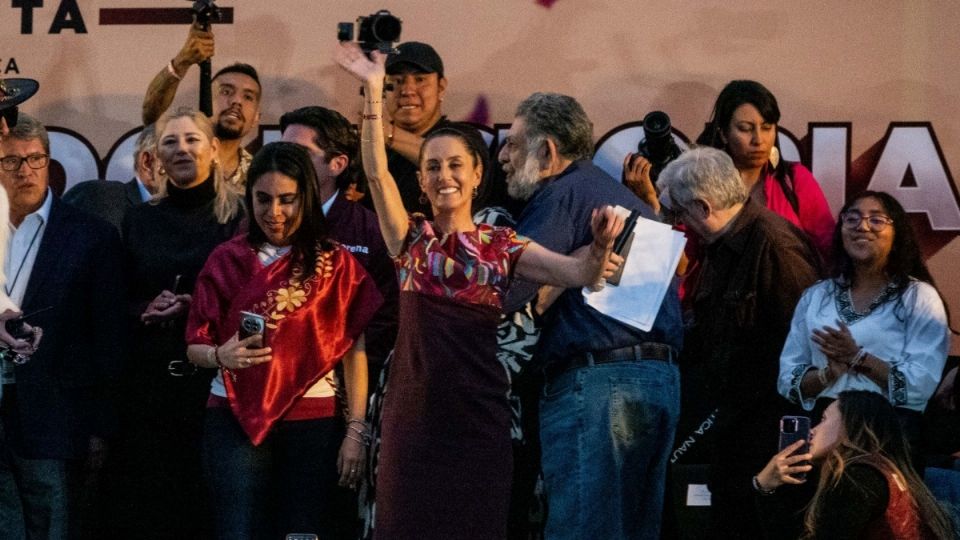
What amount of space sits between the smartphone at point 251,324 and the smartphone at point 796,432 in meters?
1.67

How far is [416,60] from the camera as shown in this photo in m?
6.75

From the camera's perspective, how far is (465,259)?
4910 mm

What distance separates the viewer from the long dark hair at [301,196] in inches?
214

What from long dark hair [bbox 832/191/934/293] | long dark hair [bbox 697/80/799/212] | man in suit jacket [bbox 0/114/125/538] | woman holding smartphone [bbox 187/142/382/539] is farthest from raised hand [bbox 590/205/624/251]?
man in suit jacket [bbox 0/114/125/538]

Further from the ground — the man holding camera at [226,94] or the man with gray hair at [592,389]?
the man holding camera at [226,94]

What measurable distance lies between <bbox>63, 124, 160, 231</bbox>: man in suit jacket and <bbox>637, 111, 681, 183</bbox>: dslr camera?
199cm

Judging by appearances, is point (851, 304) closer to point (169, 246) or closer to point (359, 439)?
point (359, 439)

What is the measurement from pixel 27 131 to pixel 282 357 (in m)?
1.51

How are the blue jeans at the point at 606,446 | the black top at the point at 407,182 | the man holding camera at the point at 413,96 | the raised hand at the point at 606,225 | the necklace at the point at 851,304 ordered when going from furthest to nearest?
the man holding camera at the point at 413,96
the black top at the point at 407,182
the necklace at the point at 851,304
the blue jeans at the point at 606,446
the raised hand at the point at 606,225

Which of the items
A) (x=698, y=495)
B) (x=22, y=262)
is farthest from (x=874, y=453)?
(x=22, y=262)

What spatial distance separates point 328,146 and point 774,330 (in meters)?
1.74

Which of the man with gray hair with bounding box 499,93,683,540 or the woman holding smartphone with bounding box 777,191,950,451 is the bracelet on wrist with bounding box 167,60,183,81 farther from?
the woman holding smartphone with bounding box 777,191,950,451

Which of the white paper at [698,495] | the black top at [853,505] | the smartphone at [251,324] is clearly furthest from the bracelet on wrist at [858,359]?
the smartphone at [251,324]

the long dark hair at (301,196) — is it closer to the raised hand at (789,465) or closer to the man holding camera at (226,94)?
the man holding camera at (226,94)
